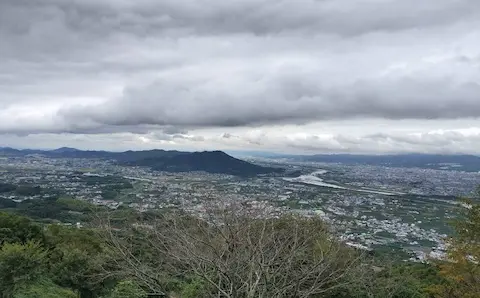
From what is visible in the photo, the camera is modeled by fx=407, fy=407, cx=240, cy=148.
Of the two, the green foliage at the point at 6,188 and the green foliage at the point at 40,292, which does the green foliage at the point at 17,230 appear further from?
the green foliage at the point at 6,188

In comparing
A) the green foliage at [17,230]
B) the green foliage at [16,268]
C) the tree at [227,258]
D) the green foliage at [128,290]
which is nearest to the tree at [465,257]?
the tree at [227,258]

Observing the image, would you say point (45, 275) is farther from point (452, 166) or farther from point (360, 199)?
point (452, 166)

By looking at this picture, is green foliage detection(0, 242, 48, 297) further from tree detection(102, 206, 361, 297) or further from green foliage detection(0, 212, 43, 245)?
green foliage detection(0, 212, 43, 245)

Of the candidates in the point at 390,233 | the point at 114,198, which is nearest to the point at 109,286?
the point at 390,233

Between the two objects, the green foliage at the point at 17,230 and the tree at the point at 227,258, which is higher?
the tree at the point at 227,258

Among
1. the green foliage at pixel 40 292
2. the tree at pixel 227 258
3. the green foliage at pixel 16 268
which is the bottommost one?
the green foliage at pixel 40 292

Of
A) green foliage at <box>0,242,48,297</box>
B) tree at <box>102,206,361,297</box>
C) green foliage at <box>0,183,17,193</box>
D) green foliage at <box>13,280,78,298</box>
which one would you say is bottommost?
green foliage at <box>0,183,17,193</box>

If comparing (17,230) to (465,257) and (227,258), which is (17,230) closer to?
(227,258)

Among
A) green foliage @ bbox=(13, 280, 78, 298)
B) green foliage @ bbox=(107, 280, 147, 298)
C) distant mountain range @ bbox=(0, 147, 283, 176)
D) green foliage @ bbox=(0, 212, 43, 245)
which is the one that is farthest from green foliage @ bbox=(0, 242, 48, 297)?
distant mountain range @ bbox=(0, 147, 283, 176)

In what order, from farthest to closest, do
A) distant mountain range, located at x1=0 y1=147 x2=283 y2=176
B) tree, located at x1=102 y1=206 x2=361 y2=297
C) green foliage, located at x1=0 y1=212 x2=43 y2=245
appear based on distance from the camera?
distant mountain range, located at x1=0 y1=147 x2=283 y2=176 < green foliage, located at x1=0 y1=212 x2=43 y2=245 < tree, located at x1=102 y1=206 x2=361 y2=297

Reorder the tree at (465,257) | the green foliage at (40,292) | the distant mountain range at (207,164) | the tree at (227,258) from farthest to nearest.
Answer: the distant mountain range at (207,164) → the tree at (465,257) → the green foliage at (40,292) → the tree at (227,258)
